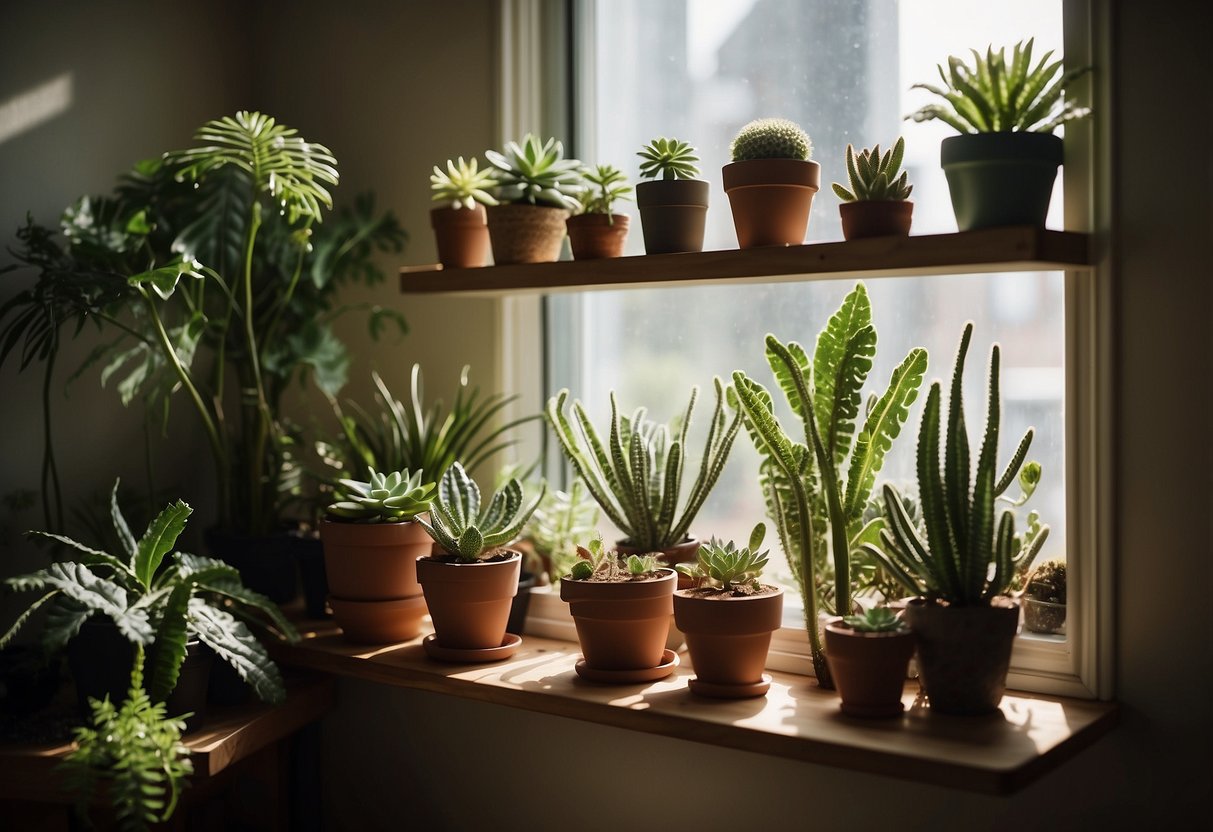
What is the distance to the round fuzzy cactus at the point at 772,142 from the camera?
172cm

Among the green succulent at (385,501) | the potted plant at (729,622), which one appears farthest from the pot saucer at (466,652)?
the potted plant at (729,622)

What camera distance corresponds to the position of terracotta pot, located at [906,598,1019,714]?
1.55 m

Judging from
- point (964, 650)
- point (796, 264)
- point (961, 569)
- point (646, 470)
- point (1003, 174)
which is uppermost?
point (1003, 174)

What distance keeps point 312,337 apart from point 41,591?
2.34 ft

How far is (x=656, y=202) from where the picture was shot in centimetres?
183

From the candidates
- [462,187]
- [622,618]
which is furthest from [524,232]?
[622,618]

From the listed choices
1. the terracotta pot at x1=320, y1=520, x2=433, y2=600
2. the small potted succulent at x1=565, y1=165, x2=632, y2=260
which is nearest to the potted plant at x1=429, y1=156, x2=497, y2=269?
the small potted succulent at x1=565, y1=165, x2=632, y2=260

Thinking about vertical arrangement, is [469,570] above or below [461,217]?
below

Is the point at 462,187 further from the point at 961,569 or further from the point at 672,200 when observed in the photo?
the point at 961,569

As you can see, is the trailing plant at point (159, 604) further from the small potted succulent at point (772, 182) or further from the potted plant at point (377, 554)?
the small potted succulent at point (772, 182)

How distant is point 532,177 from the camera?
1.97 metres

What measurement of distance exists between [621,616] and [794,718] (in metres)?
0.31

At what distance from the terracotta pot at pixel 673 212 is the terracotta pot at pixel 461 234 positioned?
0.36 meters

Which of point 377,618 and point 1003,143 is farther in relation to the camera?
point 377,618
